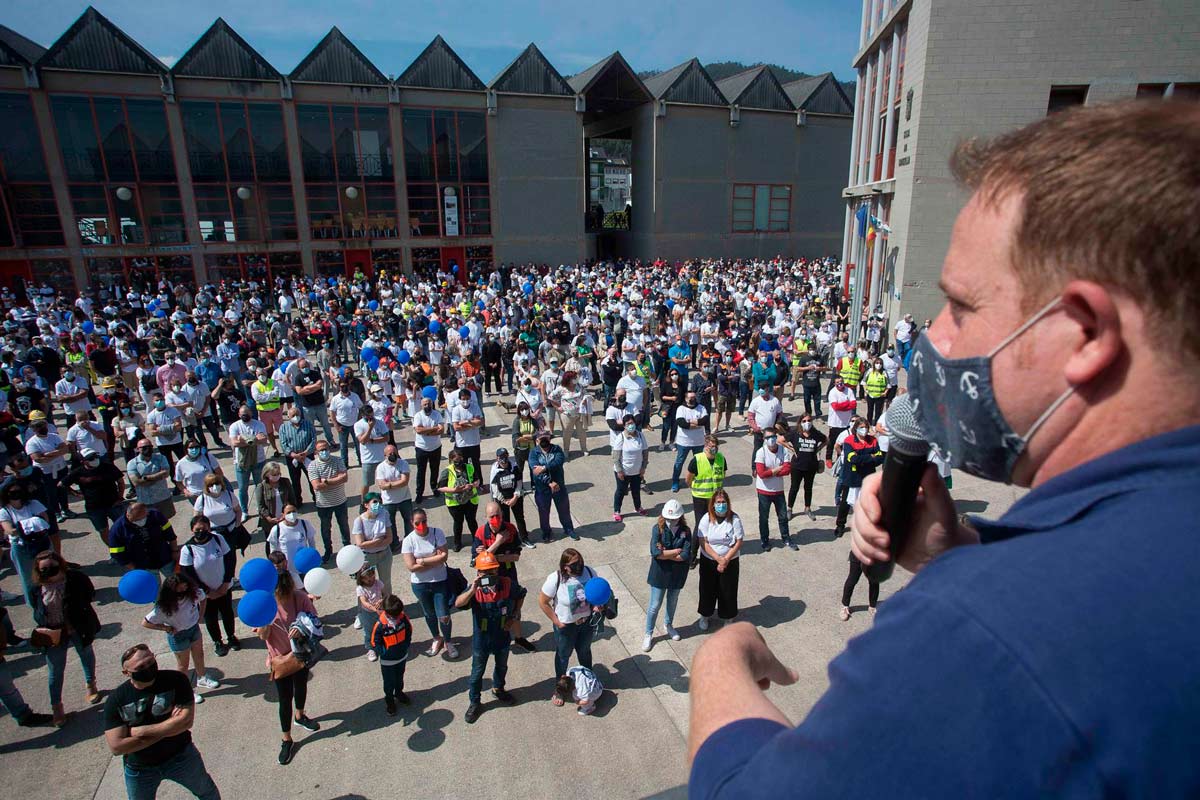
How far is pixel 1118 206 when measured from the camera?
2.60ft

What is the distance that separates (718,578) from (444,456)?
7.26m

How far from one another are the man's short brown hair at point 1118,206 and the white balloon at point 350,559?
7505 mm

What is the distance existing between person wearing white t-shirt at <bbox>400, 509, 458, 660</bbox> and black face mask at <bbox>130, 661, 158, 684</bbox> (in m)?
2.64

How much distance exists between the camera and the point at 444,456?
43.9ft

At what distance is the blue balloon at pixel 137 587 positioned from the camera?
657 cm

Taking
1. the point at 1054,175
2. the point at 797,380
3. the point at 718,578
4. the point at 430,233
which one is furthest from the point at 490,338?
the point at 430,233

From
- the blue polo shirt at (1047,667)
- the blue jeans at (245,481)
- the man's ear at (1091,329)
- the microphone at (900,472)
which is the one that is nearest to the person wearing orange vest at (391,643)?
the blue jeans at (245,481)

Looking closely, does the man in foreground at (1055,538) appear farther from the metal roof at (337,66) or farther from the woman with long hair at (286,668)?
the metal roof at (337,66)

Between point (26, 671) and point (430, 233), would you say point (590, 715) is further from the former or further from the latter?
point (430, 233)

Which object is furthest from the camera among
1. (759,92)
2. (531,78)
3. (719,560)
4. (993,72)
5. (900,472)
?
(759,92)

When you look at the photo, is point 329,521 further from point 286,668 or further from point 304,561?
point 286,668

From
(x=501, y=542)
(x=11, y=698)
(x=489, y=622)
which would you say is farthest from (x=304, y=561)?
(x=11, y=698)

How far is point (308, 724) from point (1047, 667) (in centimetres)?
721

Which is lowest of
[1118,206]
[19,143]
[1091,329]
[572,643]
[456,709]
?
[456,709]
